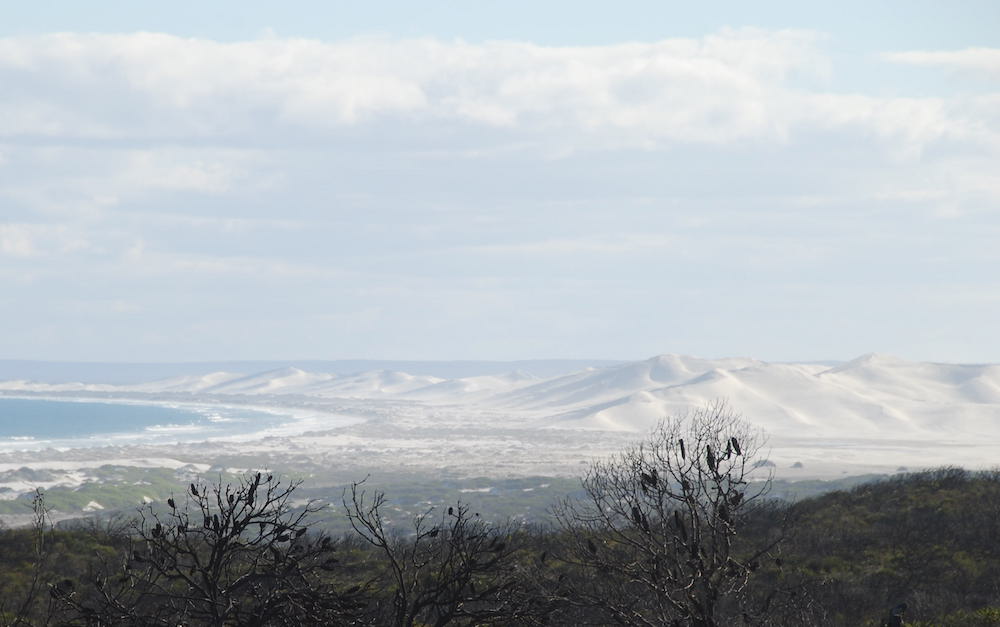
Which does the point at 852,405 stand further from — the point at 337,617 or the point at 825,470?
the point at 337,617

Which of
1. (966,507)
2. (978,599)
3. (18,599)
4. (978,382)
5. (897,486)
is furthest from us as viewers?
(978,382)

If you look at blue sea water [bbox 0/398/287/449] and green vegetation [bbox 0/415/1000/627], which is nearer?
green vegetation [bbox 0/415/1000/627]

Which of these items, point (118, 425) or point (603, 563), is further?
point (118, 425)

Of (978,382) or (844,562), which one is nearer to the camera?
(844,562)

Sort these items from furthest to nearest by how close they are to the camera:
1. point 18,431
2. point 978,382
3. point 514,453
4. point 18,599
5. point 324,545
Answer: point 978,382 → point 18,431 → point 514,453 → point 18,599 → point 324,545

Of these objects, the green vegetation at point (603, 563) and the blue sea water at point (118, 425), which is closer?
the green vegetation at point (603, 563)

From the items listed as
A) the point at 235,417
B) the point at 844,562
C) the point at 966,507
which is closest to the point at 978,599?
the point at 844,562

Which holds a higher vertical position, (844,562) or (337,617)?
(337,617)

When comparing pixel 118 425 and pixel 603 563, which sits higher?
pixel 118 425
